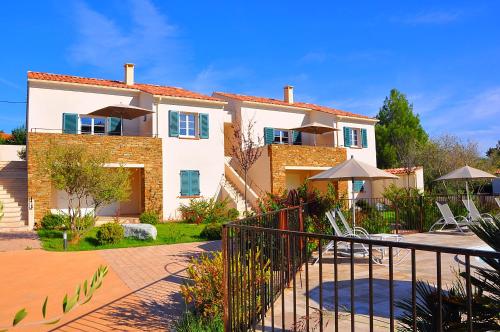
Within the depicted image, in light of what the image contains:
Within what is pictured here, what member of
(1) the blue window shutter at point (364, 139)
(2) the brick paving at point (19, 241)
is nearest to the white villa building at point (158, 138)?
(2) the brick paving at point (19, 241)

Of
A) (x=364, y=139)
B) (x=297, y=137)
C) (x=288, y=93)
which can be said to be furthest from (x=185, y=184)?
(x=364, y=139)

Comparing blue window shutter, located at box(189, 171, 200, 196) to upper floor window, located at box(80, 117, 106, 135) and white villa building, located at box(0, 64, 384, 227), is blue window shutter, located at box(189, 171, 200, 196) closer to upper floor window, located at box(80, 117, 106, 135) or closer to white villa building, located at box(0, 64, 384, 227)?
white villa building, located at box(0, 64, 384, 227)

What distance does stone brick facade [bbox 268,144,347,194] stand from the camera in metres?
A: 22.7

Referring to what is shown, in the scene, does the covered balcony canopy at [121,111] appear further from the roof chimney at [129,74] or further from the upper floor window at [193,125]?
the roof chimney at [129,74]

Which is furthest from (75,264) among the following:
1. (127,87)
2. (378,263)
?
(127,87)

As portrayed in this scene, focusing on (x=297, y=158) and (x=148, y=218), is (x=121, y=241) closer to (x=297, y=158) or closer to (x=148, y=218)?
(x=148, y=218)

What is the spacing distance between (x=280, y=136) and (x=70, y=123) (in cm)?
1242

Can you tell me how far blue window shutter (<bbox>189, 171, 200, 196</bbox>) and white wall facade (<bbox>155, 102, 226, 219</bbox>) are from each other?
24cm

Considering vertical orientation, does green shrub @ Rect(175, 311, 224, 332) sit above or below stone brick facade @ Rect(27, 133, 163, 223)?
below

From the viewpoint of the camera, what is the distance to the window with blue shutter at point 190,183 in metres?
21.2

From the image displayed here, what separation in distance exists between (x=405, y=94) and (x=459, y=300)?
4196 cm

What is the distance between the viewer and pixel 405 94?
41.4 m

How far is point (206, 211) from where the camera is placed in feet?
66.7

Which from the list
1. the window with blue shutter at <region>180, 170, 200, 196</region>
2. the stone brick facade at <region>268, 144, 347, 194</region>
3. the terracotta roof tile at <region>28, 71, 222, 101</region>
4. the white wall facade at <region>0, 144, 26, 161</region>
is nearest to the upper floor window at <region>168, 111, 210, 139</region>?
the terracotta roof tile at <region>28, 71, 222, 101</region>
